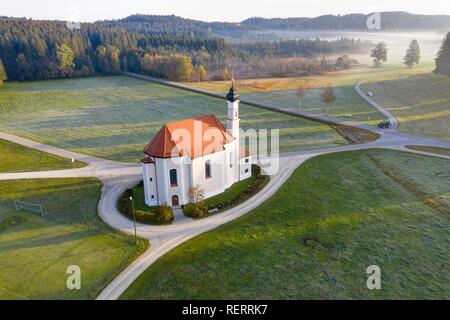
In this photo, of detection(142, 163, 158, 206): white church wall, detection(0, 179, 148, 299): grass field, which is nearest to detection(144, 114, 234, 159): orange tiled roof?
detection(142, 163, 158, 206): white church wall

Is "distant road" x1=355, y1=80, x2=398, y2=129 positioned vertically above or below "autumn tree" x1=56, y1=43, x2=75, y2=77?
below

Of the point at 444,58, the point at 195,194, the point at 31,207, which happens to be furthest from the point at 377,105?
the point at 31,207

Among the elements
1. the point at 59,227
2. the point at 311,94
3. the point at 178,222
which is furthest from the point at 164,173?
the point at 311,94

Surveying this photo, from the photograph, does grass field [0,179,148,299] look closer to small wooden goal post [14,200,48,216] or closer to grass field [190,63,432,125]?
small wooden goal post [14,200,48,216]

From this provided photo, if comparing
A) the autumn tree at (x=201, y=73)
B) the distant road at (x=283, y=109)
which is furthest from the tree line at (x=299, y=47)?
the distant road at (x=283, y=109)

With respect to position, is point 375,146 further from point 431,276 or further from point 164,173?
point 164,173

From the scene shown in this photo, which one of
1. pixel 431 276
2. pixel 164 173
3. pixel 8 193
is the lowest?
pixel 431 276
